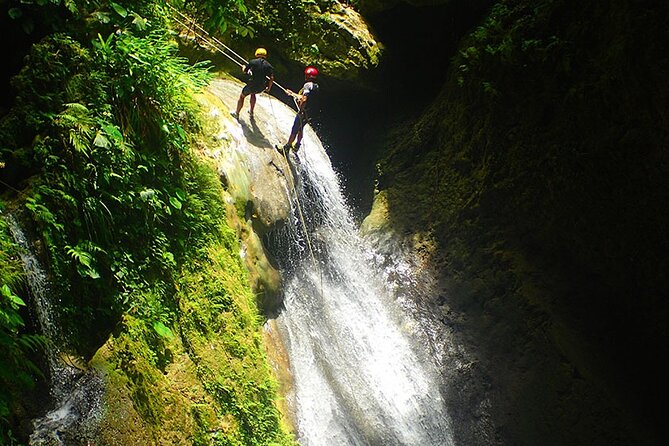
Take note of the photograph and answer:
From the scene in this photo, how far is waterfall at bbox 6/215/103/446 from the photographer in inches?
126

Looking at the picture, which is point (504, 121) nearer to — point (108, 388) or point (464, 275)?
point (464, 275)

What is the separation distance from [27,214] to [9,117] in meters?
0.89

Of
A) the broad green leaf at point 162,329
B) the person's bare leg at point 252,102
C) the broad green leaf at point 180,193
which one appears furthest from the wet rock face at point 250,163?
the broad green leaf at point 162,329

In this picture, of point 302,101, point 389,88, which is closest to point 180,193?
point 302,101

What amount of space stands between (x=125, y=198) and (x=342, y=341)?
14.5ft

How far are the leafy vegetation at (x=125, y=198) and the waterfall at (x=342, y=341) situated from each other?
139 centimetres

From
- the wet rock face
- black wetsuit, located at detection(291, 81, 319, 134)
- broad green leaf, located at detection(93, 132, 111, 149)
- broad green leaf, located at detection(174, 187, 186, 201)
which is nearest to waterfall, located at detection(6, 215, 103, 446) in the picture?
broad green leaf, located at detection(93, 132, 111, 149)

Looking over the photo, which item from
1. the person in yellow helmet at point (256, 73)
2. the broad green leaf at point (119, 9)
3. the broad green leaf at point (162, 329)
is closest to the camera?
the broad green leaf at point (162, 329)

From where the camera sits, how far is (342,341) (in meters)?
7.16

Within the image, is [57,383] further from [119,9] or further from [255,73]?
[255,73]

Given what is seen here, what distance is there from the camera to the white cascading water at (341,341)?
6.22m

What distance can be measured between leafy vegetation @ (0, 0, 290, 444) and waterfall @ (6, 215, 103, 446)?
0.36 ft

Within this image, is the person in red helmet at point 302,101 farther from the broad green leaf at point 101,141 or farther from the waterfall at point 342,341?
the broad green leaf at point 101,141

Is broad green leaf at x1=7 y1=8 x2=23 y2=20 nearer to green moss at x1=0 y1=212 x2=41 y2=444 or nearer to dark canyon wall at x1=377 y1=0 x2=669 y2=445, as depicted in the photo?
green moss at x1=0 y1=212 x2=41 y2=444
